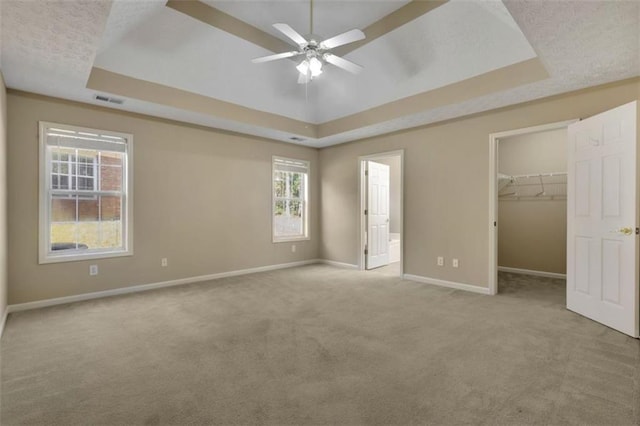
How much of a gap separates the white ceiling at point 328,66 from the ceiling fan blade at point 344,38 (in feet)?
3.24

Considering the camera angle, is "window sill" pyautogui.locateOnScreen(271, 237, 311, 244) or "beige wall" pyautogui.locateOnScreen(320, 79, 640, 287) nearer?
"beige wall" pyautogui.locateOnScreen(320, 79, 640, 287)

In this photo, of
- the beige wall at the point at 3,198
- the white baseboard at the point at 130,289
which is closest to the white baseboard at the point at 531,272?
the white baseboard at the point at 130,289

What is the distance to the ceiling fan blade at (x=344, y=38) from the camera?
2.62 metres

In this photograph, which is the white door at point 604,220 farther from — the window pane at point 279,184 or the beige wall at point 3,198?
the beige wall at point 3,198

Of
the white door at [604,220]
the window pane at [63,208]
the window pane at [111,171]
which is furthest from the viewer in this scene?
the window pane at [111,171]

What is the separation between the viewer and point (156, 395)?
1.91 metres

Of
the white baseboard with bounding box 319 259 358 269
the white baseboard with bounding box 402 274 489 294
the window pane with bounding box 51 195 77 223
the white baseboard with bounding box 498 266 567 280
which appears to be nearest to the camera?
the window pane with bounding box 51 195 77 223

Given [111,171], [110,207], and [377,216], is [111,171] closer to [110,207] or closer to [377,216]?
[110,207]

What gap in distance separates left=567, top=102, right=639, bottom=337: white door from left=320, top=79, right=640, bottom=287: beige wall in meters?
0.47

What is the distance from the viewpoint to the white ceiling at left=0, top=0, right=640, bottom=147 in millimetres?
2289

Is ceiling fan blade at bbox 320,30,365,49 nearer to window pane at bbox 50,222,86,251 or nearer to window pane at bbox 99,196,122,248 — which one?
window pane at bbox 99,196,122,248

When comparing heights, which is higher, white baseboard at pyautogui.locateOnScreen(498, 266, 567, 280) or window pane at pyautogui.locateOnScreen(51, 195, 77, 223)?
window pane at pyautogui.locateOnScreen(51, 195, 77, 223)

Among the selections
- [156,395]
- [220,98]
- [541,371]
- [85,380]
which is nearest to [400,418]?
[541,371]

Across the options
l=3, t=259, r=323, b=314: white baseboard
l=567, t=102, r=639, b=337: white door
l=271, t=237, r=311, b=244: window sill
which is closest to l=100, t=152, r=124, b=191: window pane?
l=3, t=259, r=323, b=314: white baseboard
